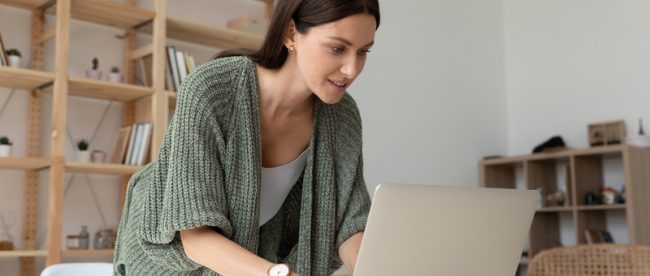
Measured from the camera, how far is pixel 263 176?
1.37 m

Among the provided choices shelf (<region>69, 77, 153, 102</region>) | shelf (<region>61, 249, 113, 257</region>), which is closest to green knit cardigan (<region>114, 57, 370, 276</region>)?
shelf (<region>61, 249, 113, 257</region>)

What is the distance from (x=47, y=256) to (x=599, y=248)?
6.89 ft

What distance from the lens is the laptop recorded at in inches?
40.1

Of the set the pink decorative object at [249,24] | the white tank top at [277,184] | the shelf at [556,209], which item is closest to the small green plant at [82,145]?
the pink decorative object at [249,24]

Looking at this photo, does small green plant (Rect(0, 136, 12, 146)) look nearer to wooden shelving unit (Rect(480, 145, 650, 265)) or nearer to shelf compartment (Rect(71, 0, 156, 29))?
shelf compartment (Rect(71, 0, 156, 29))

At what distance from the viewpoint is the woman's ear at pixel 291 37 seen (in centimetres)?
122

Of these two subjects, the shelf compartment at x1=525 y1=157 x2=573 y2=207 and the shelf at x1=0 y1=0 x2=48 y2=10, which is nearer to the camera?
the shelf at x1=0 y1=0 x2=48 y2=10

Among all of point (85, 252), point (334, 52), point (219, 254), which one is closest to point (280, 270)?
point (219, 254)

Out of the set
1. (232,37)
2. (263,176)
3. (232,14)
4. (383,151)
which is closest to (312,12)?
(263,176)

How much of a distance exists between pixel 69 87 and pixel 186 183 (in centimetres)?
215

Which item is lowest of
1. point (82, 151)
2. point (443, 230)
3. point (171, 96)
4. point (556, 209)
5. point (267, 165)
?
point (556, 209)

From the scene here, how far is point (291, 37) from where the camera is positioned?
48.8 inches

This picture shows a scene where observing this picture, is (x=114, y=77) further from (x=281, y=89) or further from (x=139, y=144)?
(x=281, y=89)

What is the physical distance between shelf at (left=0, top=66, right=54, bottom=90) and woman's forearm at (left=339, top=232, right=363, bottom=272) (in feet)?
6.37
